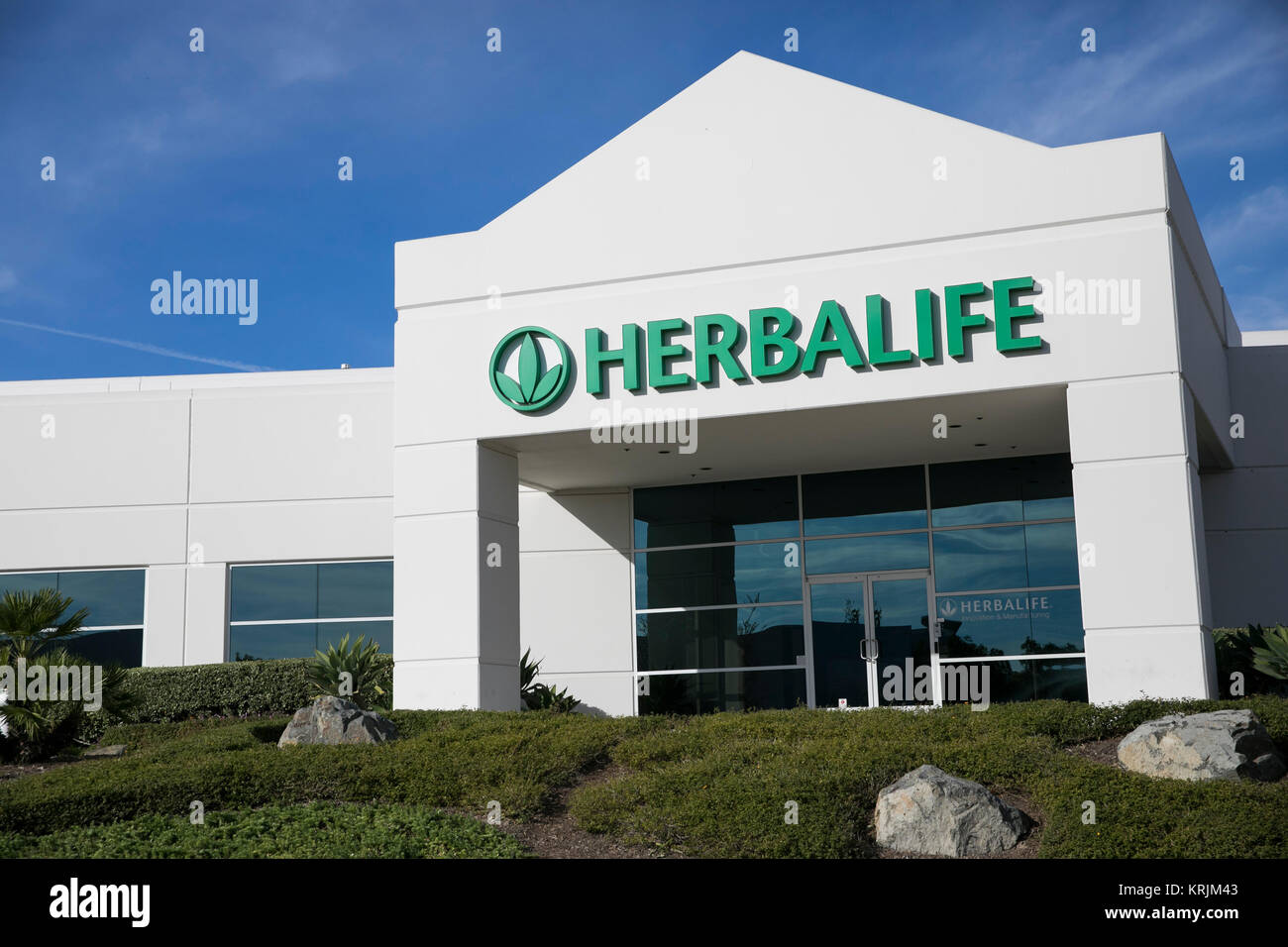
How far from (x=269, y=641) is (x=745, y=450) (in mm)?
9364

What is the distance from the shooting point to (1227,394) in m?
18.9

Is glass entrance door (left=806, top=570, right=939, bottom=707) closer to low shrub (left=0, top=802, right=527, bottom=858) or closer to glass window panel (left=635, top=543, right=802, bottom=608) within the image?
glass window panel (left=635, top=543, right=802, bottom=608)

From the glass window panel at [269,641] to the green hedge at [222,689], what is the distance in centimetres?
127

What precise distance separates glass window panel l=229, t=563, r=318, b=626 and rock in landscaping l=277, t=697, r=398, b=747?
7.48 metres

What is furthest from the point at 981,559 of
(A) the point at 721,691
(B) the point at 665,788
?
(B) the point at 665,788

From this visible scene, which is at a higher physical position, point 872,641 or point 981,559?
point 981,559

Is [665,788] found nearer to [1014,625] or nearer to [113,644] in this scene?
[1014,625]

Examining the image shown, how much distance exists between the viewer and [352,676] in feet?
58.0

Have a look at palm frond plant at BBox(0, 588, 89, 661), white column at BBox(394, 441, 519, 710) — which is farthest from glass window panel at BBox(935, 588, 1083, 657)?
palm frond plant at BBox(0, 588, 89, 661)

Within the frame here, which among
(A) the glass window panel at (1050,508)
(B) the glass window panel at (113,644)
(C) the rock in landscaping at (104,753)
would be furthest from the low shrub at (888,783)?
(B) the glass window panel at (113,644)

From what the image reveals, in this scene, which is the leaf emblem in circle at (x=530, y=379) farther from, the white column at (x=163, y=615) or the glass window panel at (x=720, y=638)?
the white column at (x=163, y=615)
